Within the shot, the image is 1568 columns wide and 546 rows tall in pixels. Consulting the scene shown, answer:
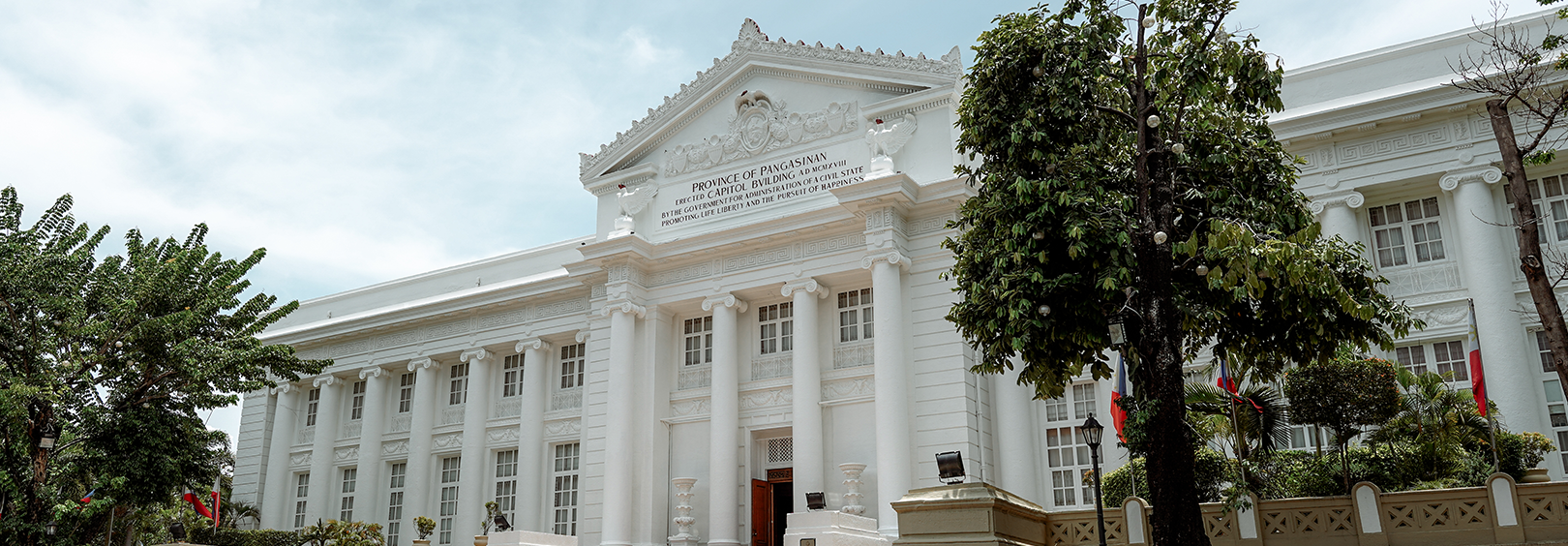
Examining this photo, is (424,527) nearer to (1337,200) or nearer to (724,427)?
(724,427)

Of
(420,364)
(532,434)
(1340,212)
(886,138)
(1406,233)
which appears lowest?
(532,434)

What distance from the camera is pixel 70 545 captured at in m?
17.7

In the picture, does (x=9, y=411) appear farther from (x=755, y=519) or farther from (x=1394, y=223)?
(x=1394, y=223)

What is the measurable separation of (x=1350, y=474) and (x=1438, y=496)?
11.9ft

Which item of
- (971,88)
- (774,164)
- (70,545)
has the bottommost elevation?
(70,545)

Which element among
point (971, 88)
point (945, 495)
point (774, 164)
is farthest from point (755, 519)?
point (971, 88)

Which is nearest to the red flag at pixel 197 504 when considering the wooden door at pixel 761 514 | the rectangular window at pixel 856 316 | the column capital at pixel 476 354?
the column capital at pixel 476 354

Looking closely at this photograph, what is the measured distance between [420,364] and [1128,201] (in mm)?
21327

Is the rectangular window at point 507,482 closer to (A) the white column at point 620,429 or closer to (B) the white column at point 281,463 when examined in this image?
(A) the white column at point 620,429

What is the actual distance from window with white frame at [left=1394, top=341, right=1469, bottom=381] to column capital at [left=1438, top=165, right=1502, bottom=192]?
2.64 m

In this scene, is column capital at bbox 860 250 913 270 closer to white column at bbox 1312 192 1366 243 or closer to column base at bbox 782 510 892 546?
column base at bbox 782 510 892 546

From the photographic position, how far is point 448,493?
27.0 metres

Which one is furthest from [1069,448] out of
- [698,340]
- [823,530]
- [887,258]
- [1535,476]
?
[698,340]

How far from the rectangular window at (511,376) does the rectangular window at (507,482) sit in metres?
1.56
